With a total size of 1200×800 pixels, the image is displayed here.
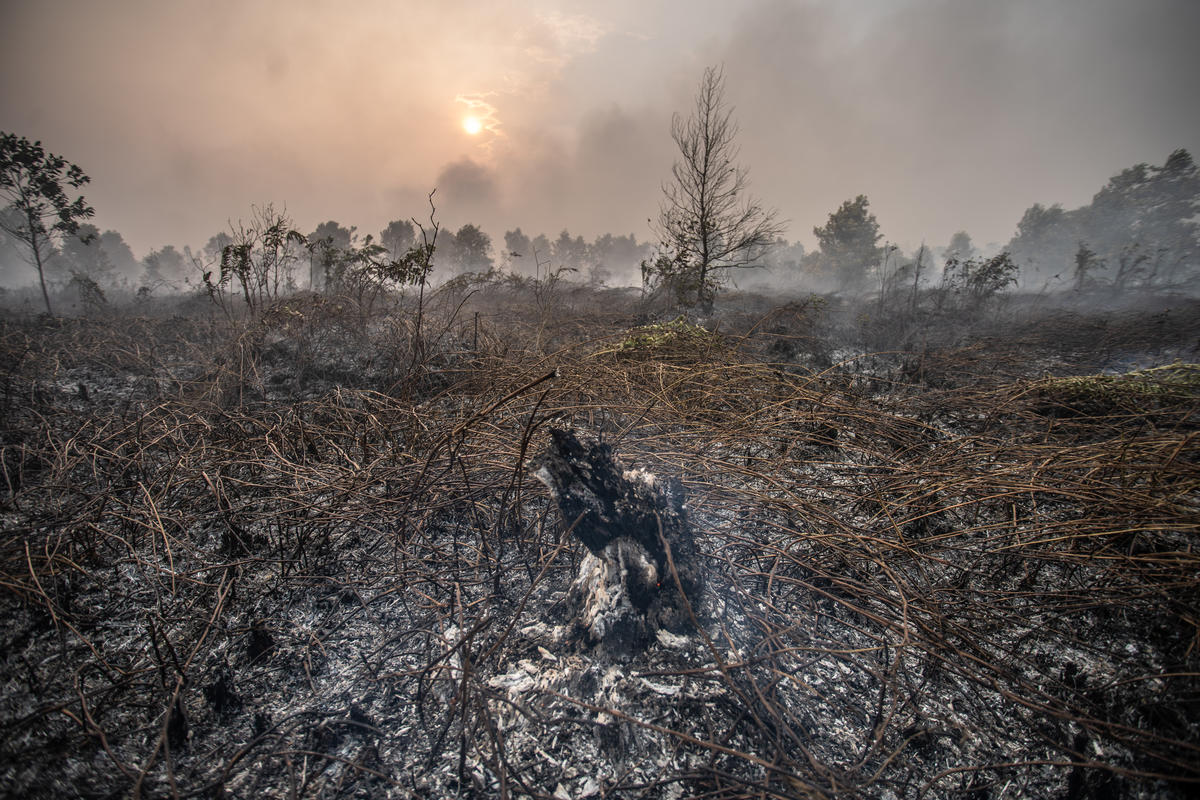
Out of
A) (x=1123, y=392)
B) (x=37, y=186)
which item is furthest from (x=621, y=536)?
(x=37, y=186)

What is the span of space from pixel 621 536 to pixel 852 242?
41.8m

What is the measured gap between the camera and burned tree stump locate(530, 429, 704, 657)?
1329 mm

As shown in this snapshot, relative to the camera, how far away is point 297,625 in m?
1.40

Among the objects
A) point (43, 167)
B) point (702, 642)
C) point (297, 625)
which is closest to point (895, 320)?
point (702, 642)

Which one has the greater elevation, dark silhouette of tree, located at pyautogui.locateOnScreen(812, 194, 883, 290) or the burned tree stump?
dark silhouette of tree, located at pyautogui.locateOnScreen(812, 194, 883, 290)

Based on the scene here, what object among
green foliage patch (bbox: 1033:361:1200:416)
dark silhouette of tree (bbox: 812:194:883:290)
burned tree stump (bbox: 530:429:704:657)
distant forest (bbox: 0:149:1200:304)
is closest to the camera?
burned tree stump (bbox: 530:429:704:657)

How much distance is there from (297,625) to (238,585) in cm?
39

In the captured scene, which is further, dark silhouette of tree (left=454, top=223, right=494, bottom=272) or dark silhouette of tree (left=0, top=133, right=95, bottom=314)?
dark silhouette of tree (left=454, top=223, right=494, bottom=272)

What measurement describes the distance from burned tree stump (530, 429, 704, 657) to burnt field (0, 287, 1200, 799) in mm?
79

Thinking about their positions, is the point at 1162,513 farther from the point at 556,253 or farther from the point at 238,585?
the point at 556,253

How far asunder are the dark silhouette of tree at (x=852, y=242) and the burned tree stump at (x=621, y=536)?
1583 inches

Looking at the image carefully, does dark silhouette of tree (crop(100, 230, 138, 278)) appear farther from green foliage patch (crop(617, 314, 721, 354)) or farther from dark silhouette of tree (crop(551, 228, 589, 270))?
green foliage patch (crop(617, 314, 721, 354))

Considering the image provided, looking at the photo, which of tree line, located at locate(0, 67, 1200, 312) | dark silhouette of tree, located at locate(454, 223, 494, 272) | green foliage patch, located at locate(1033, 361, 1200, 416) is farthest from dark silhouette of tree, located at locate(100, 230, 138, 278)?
green foliage patch, located at locate(1033, 361, 1200, 416)

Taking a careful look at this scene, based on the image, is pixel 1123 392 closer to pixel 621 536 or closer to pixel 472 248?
pixel 621 536
